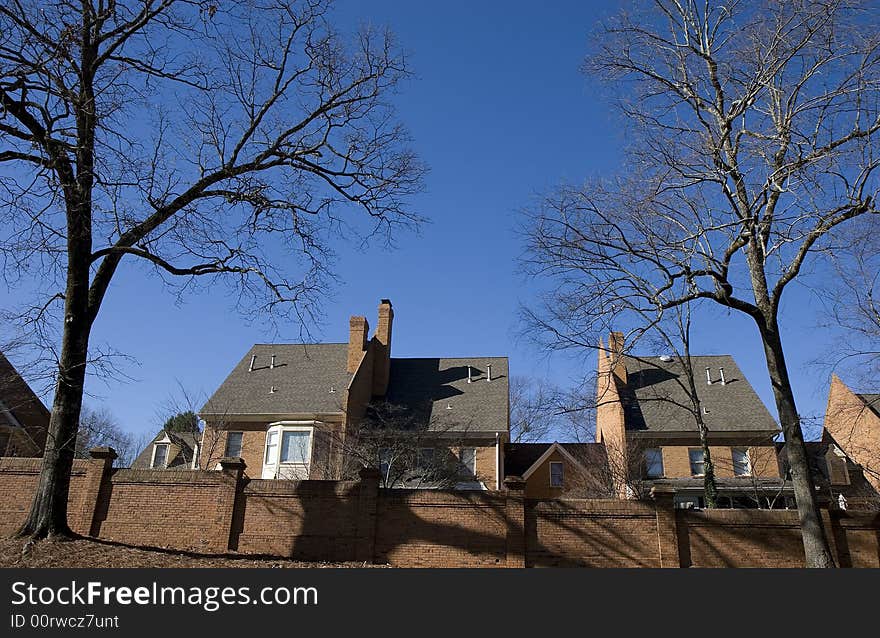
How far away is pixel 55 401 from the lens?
1259 centimetres

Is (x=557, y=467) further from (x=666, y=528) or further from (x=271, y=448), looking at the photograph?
(x=666, y=528)

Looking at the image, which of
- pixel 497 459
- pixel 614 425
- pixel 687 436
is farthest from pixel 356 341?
pixel 687 436

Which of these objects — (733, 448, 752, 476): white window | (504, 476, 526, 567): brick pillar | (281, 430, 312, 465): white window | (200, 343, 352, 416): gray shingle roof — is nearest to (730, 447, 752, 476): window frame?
(733, 448, 752, 476): white window

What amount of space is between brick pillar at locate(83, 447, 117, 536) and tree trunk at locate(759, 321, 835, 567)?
573 inches

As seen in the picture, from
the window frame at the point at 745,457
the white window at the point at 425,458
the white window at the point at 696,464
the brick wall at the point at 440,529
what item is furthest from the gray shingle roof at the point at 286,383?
the window frame at the point at 745,457

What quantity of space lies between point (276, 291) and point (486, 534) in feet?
23.1

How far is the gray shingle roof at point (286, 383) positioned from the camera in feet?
106

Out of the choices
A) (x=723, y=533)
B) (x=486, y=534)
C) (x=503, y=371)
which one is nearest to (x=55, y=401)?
(x=486, y=534)

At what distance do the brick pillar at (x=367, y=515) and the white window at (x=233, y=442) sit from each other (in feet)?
61.3

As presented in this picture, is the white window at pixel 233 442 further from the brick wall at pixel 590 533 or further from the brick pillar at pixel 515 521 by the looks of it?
the brick wall at pixel 590 533

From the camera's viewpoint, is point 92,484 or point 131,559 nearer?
point 131,559

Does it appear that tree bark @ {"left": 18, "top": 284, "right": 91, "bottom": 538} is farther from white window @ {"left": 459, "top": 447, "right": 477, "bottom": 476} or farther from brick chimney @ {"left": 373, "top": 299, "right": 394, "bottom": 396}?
brick chimney @ {"left": 373, "top": 299, "right": 394, "bottom": 396}

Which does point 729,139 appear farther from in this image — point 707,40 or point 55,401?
point 55,401

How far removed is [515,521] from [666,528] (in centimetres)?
336
